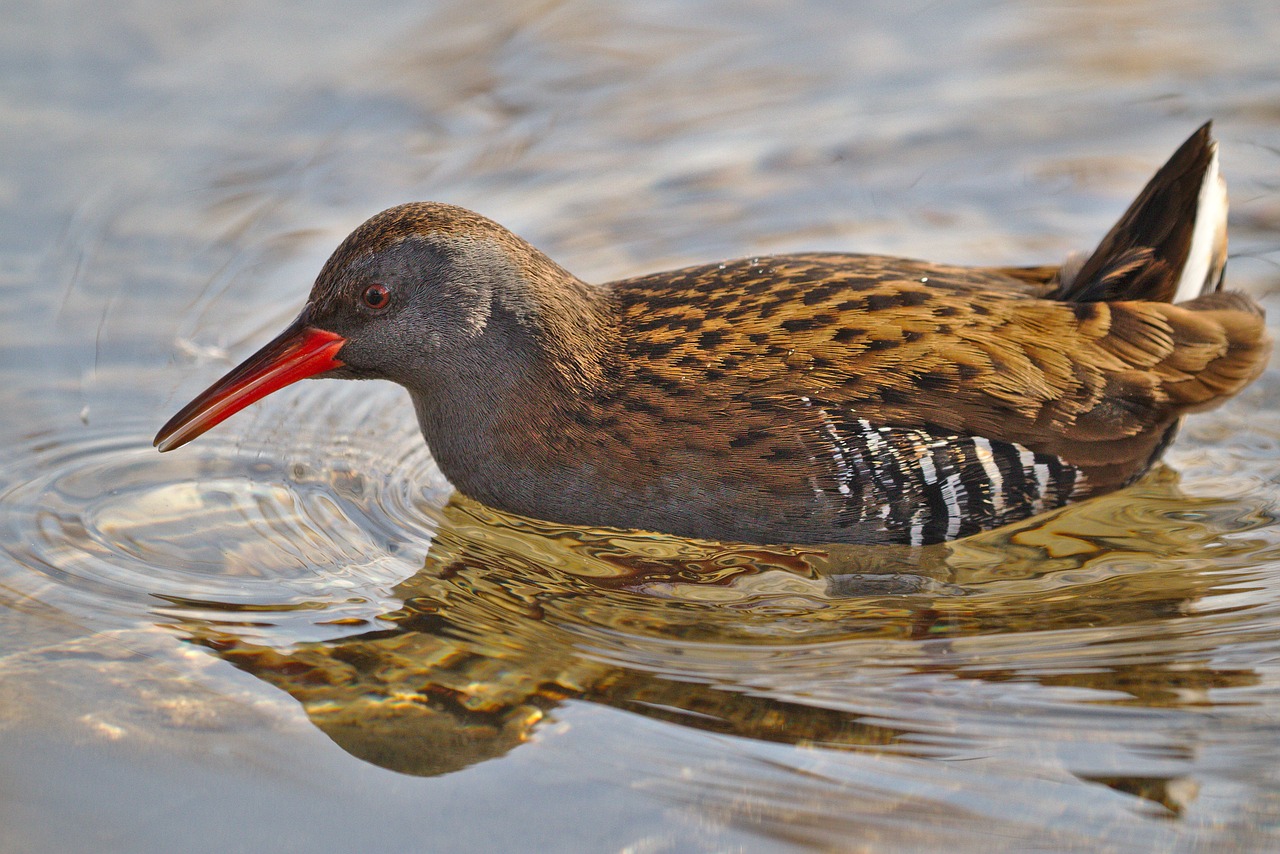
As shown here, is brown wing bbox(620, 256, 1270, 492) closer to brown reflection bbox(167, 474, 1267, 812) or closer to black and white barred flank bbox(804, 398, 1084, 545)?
black and white barred flank bbox(804, 398, 1084, 545)

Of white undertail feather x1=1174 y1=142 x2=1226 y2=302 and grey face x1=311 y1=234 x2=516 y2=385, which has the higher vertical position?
white undertail feather x1=1174 y1=142 x2=1226 y2=302

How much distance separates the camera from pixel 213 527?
4.77 meters

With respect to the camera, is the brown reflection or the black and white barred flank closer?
the brown reflection

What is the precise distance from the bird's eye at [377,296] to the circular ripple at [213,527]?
721 mm

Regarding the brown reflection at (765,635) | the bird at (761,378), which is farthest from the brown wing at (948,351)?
the brown reflection at (765,635)

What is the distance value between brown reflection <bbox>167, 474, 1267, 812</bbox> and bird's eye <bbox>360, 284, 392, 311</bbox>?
76 centimetres

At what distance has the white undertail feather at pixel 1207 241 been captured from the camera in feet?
16.2

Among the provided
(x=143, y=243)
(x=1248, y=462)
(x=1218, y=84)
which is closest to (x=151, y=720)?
(x=143, y=243)

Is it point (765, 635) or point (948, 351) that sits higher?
point (948, 351)

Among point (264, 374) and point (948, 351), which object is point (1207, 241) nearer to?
point (948, 351)

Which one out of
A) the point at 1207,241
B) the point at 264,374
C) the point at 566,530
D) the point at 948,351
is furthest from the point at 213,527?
the point at 1207,241

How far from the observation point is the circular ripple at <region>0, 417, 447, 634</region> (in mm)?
4375

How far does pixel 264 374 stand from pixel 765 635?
1.70 metres

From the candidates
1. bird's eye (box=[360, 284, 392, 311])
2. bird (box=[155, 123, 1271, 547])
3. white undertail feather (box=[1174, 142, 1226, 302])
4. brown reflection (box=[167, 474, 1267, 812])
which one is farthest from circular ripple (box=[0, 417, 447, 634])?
white undertail feather (box=[1174, 142, 1226, 302])
